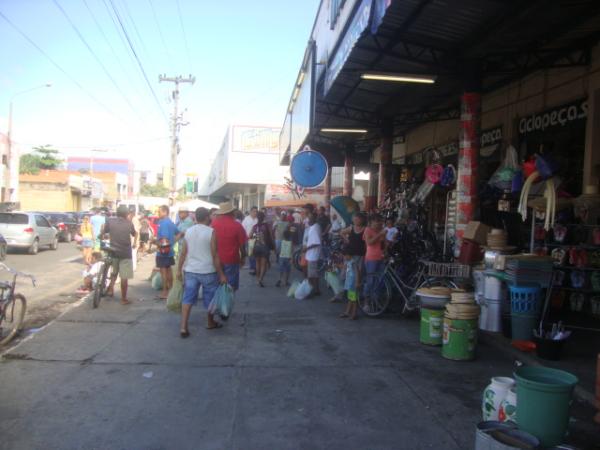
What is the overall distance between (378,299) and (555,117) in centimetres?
564

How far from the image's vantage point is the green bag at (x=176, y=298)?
8203mm

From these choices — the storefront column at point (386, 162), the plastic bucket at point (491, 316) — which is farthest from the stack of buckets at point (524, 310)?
the storefront column at point (386, 162)

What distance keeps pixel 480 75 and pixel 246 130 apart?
31.0 m

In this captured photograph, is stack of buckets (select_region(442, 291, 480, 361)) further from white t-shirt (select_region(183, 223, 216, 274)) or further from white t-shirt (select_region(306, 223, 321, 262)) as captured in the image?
A: white t-shirt (select_region(306, 223, 321, 262))

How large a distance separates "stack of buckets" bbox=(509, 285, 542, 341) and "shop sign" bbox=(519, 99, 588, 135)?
15.8 ft

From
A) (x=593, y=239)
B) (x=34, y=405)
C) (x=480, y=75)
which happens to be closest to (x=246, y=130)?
(x=480, y=75)

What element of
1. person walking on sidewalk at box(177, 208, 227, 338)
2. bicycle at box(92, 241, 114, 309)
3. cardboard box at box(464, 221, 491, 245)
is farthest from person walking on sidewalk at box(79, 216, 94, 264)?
cardboard box at box(464, 221, 491, 245)

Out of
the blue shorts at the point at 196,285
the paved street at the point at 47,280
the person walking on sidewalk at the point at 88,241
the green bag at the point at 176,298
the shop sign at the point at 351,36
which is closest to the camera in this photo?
the blue shorts at the point at 196,285

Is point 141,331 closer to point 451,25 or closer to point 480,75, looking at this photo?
point 451,25

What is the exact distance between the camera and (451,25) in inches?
359

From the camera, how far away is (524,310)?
749 centimetres

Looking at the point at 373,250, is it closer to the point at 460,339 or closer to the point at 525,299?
the point at 525,299

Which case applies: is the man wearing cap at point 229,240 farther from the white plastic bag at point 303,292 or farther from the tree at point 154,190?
the tree at point 154,190

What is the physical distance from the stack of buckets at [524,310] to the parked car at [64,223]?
85.0 ft
